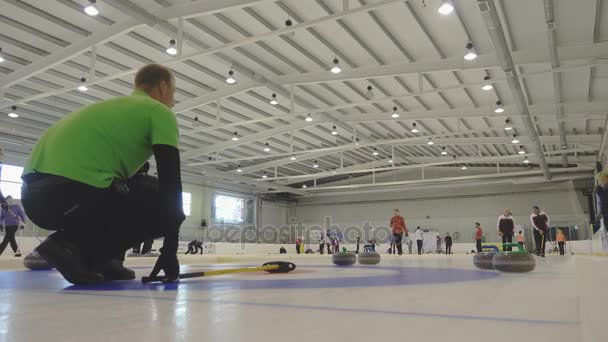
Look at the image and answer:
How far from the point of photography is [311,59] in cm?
1262

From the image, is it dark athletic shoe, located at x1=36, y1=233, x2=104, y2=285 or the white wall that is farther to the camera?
the white wall

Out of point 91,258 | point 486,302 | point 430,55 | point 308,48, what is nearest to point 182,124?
point 308,48

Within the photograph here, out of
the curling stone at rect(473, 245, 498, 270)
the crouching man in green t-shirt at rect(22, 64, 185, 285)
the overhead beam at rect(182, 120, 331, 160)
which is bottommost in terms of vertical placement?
the curling stone at rect(473, 245, 498, 270)

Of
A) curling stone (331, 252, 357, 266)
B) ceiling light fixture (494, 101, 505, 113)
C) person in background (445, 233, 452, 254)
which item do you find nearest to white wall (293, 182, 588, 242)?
person in background (445, 233, 452, 254)

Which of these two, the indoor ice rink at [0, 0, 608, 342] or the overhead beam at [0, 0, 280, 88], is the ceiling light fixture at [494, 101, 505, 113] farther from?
the overhead beam at [0, 0, 280, 88]

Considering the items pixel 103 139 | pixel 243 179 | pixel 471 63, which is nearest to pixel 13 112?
pixel 243 179

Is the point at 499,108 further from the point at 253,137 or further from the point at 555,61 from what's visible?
the point at 253,137

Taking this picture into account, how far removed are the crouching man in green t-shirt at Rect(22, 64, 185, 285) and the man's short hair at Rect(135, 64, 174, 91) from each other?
0.25 m

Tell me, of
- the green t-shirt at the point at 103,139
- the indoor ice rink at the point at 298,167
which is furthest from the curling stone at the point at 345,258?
the green t-shirt at the point at 103,139

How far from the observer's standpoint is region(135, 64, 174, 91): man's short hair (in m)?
2.60

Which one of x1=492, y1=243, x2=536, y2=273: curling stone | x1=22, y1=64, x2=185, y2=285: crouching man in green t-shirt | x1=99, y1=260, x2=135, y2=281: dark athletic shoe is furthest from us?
x1=492, y1=243, x2=536, y2=273: curling stone

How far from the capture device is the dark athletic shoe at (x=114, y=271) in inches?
111

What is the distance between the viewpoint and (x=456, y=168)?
105 ft

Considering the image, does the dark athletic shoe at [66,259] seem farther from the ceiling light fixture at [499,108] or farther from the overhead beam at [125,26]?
the ceiling light fixture at [499,108]
